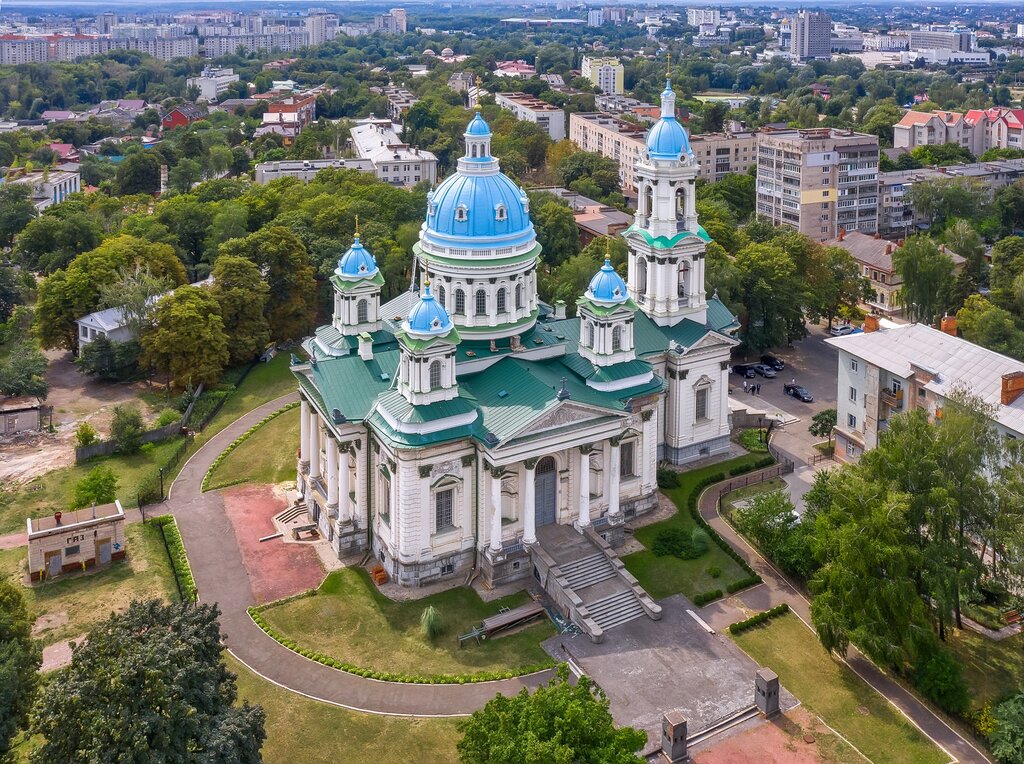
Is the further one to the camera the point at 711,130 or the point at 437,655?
the point at 711,130

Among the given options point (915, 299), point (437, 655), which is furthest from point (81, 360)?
point (915, 299)

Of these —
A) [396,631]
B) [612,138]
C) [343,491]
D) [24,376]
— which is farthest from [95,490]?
[612,138]

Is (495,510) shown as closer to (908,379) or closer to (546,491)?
(546,491)

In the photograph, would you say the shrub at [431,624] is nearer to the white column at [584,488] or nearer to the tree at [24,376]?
the white column at [584,488]

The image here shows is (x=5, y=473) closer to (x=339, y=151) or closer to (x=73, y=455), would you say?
(x=73, y=455)

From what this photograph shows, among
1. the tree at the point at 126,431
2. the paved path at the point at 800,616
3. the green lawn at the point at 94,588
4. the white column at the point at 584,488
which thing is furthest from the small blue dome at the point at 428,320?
the tree at the point at 126,431

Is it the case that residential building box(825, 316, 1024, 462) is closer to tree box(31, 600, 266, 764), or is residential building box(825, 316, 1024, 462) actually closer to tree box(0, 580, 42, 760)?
tree box(31, 600, 266, 764)
